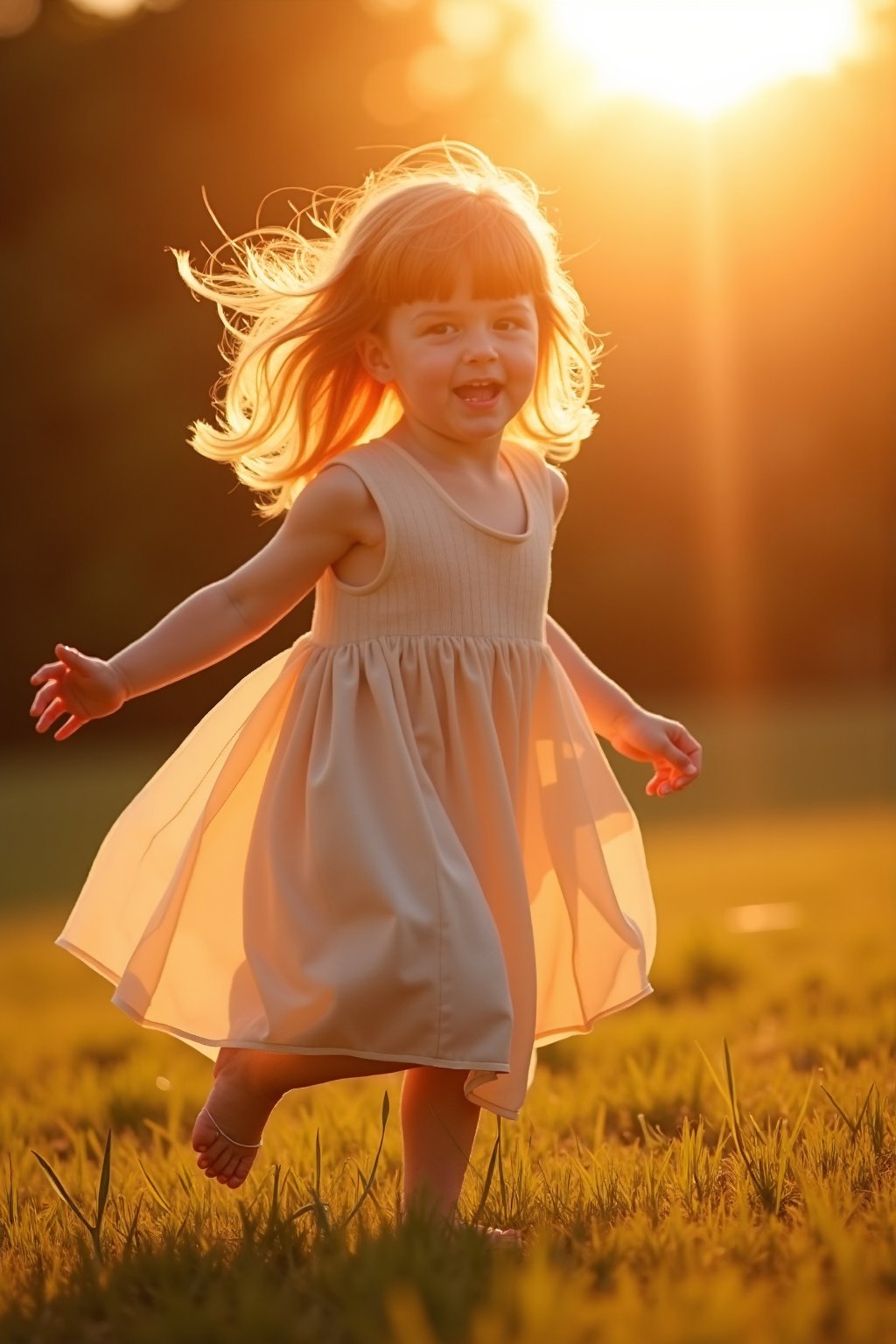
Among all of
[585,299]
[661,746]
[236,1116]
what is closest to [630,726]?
[661,746]

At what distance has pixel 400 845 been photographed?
2.72 m

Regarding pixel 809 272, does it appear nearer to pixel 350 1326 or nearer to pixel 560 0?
pixel 560 0

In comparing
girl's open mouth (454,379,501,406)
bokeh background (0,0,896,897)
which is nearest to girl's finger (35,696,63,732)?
girl's open mouth (454,379,501,406)

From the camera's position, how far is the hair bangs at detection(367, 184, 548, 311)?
2936 millimetres

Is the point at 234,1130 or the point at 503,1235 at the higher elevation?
the point at 234,1130

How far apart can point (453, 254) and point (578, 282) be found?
21338mm

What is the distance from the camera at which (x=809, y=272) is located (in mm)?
26578

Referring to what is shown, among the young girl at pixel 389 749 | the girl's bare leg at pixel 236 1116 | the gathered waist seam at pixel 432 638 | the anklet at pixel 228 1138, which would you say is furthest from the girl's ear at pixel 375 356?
the anklet at pixel 228 1138

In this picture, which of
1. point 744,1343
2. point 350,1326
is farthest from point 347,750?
point 744,1343

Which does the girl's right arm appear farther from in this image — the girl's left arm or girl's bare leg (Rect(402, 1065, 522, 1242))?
girl's bare leg (Rect(402, 1065, 522, 1242))

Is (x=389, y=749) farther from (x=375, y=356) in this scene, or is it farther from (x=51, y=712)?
(x=375, y=356)

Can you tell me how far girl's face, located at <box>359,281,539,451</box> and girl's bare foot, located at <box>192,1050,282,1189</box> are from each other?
3.59ft

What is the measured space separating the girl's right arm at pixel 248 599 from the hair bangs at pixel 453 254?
34 cm

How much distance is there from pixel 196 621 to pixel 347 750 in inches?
13.9
